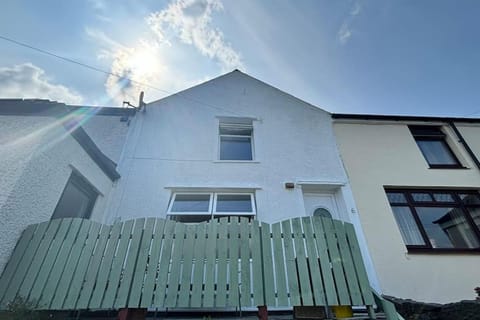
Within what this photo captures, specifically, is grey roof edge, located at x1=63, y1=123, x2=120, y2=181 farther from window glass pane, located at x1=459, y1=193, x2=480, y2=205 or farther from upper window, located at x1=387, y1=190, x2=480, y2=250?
window glass pane, located at x1=459, y1=193, x2=480, y2=205

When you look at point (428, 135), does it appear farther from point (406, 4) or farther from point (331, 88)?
point (406, 4)

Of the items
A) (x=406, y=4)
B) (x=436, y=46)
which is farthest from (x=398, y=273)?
(x=406, y=4)

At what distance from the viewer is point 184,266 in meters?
2.93

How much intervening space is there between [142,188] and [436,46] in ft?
30.2

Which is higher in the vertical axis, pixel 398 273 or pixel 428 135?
pixel 428 135

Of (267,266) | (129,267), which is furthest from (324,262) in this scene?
(129,267)

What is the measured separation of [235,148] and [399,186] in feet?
15.2

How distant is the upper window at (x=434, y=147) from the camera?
6320 millimetres

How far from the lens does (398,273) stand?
446 centimetres

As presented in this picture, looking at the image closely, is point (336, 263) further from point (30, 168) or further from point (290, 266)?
point (30, 168)

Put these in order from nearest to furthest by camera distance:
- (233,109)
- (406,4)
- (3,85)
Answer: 1. (3,85)
2. (406,4)
3. (233,109)

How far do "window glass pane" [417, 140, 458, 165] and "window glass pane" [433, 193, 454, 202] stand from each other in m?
1.02

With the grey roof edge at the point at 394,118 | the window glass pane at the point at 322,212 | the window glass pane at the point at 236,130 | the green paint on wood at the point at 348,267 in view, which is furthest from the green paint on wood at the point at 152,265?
the grey roof edge at the point at 394,118

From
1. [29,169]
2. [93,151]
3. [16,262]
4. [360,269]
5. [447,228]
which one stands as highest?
[93,151]
